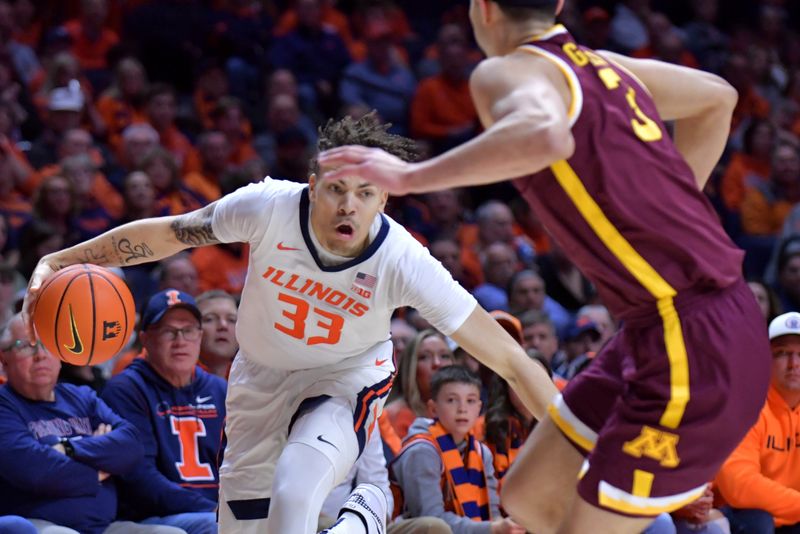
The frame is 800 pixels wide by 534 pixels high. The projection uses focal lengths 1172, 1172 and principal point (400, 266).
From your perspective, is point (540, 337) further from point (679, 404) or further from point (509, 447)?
point (679, 404)

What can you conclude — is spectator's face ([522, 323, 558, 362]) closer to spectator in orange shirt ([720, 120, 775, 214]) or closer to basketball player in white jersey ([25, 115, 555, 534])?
basketball player in white jersey ([25, 115, 555, 534])

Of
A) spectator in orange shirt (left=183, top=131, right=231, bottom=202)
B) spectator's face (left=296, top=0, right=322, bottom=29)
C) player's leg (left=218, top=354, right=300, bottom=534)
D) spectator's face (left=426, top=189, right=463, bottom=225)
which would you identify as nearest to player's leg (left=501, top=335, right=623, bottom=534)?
player's leg (left=218, top=354, right=300, bottom=534)

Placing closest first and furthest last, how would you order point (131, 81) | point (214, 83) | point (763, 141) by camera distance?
point (131, 81) < point (214, 83) < point (763, 141)

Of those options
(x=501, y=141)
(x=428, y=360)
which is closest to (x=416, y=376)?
(x=428, y=360)

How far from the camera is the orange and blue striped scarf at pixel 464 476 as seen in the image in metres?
6.57

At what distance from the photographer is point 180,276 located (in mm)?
8453

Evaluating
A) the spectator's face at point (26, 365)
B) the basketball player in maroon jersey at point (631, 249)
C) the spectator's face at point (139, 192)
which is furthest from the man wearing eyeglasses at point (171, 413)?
the basketball player in maroon jersey at point (631, 249)

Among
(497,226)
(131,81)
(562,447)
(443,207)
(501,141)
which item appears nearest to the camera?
(501,141)

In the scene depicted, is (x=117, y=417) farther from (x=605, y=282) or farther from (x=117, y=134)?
(x=117, y=134)

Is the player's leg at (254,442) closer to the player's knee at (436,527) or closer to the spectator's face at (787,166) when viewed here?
the player's knee at (436,527)

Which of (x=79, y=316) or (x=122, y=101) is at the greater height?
(x=122, y=101)

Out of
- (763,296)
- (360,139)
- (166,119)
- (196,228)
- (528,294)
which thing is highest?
(166,119)

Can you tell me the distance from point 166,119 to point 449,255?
3.16 metres

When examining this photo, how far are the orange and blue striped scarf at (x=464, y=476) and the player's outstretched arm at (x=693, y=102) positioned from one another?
304cm
